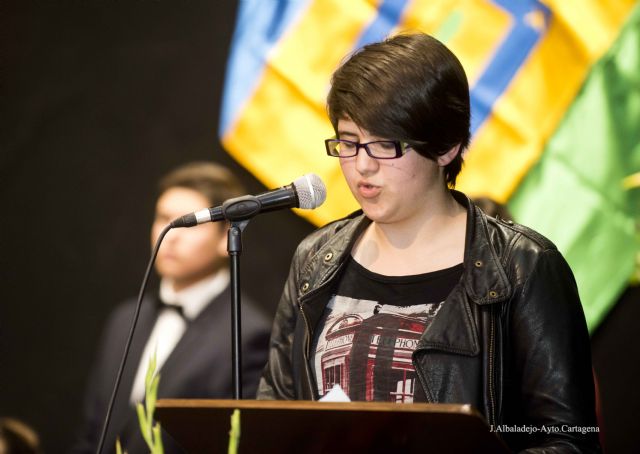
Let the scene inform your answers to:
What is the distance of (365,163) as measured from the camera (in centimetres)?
196

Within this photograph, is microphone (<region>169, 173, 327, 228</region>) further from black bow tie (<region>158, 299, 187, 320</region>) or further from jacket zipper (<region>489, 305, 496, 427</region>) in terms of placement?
black bow tie (<region>158, 299, 187, 320</region>)

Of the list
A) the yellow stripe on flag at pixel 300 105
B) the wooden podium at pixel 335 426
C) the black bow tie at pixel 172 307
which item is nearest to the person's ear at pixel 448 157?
the wooden podium at pixel 335 426

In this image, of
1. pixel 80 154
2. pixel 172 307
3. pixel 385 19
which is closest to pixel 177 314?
A: pixel 172 307

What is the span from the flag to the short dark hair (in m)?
0.95

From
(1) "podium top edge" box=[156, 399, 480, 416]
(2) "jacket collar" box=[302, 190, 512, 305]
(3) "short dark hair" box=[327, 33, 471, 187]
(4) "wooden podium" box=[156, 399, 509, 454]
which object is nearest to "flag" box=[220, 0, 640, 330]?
(2) "jacket collar" box=[302, 190, 512, 305]

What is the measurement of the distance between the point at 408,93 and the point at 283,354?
76 centimetres

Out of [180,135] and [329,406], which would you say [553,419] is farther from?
[180,135]

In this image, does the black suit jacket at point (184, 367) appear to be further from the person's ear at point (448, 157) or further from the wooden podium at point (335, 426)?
the wooden podium at point (335, 426)

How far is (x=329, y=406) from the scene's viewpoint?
135 centimetres

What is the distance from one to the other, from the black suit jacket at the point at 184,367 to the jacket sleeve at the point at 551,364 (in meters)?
1.37

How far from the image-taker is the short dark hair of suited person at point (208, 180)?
10.9 feet

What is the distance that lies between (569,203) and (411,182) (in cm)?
127

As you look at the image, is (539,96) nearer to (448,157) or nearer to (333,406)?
Answer: (448,157)

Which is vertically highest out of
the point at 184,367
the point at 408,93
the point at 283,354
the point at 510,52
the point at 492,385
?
the point at 510,52
